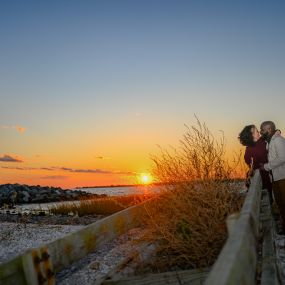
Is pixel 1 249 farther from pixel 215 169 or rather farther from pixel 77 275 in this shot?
pixel 215 169

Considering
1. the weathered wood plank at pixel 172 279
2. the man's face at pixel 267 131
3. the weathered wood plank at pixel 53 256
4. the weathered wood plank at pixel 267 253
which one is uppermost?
the man's face at pixel 267 131

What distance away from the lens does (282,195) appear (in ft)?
21.0

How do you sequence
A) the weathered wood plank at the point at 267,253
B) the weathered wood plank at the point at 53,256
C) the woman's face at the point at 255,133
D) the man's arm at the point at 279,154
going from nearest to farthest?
1. the weathered wood plank at the point at 267,253
2. the weathered wood plank at the point at 53,256
3. the man's arm at the point at 279,154
4. the woman's face at the point at 255,133

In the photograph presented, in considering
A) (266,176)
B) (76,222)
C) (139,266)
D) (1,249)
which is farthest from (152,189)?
(76,222)

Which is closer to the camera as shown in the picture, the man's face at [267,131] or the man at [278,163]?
the man at [278,163]

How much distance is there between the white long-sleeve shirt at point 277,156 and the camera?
628 centimetres

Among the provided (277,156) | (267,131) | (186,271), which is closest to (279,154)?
(277,156)

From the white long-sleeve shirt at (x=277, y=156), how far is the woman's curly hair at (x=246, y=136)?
1484mm

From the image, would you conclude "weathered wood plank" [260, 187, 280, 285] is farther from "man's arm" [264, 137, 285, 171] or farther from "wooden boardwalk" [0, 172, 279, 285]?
"man's arm" [264, 137, 285, 171]

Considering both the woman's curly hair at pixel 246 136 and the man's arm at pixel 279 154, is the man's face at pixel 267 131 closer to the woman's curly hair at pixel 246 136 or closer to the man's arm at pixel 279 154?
the man's arm at pixel 279 154

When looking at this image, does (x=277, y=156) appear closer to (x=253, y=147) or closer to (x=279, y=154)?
(x=279, y=154)

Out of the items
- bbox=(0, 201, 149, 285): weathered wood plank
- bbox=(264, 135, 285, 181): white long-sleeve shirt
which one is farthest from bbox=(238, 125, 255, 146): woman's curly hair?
bbox=(0, 201, 149, 285): weathered wood plank

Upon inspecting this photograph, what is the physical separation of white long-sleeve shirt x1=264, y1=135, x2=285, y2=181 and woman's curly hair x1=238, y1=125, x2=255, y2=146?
1.48 meters

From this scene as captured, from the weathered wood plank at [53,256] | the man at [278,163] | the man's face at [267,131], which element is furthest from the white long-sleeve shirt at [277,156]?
the weathered wood plank at [53,256]
